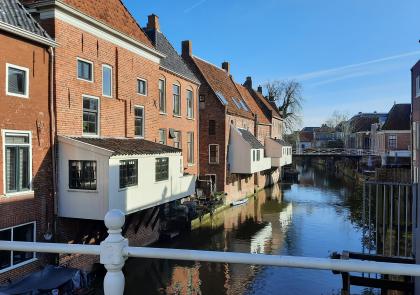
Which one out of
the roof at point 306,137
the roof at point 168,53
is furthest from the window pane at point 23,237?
the roof at point 306,137

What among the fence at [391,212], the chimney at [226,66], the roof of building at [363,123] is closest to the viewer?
the fence at [391,212]

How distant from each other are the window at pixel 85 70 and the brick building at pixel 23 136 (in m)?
1.46

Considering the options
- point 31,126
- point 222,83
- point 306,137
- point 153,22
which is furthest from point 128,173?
point 306,137

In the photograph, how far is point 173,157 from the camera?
17.6 m

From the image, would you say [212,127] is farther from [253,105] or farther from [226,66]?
[253,105]

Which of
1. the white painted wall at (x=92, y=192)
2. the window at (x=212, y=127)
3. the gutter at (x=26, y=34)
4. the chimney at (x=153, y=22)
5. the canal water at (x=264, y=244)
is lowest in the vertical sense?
the canal water at (x=264, y=244)

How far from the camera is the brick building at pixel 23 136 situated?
1104cm

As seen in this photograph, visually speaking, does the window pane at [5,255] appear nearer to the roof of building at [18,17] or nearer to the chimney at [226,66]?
the roof of building at [18,17]

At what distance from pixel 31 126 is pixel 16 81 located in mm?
1393

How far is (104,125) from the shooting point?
15109 millimetres

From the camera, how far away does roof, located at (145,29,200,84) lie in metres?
23.3

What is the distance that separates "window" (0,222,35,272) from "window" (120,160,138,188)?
3.14m

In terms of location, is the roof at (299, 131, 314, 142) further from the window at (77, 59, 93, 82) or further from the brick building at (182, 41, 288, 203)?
→ the window at (77, 59, 93, 82)

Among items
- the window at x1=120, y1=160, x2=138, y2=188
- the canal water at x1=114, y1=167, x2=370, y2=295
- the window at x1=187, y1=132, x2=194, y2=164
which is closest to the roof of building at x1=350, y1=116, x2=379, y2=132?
the canal water at x1=114, y1=167, x2=370, y2=295
